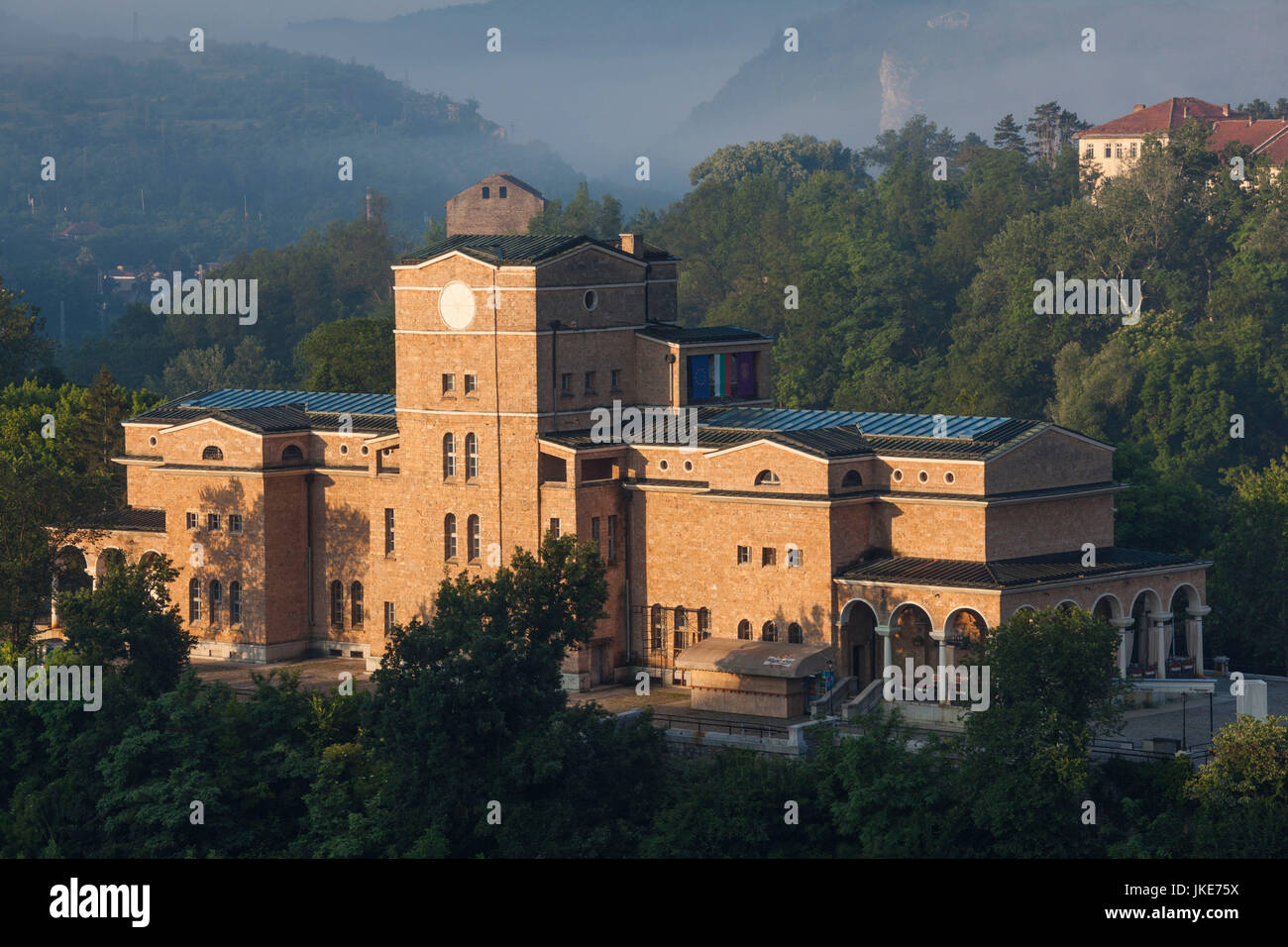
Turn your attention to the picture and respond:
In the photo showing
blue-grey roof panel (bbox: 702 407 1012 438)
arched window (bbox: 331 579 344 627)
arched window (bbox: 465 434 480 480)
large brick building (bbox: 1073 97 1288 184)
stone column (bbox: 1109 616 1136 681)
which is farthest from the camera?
large brick building (bbox: 1073 97 1288 184)

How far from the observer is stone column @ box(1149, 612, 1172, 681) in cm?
6919

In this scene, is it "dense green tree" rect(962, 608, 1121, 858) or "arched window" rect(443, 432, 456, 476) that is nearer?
"dense green tree" rect(962, 608, 1121, 858)

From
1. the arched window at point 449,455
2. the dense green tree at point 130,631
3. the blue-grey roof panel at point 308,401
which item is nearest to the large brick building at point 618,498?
the arched window at point 449,455

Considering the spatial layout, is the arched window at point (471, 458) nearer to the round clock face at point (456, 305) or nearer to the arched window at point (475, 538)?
the arched window at point (475, 538)

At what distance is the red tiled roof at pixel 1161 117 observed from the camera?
593 ft

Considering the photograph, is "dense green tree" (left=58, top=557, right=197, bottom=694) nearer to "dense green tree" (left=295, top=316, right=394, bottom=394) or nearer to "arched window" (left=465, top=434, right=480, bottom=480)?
"arched window" (left=465, top=434, right=480, bottom=480)

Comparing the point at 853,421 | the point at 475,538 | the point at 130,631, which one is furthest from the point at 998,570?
the point at 130,631

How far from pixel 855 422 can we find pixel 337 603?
19.0 meters

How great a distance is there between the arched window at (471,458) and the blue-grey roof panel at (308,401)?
6.50 m

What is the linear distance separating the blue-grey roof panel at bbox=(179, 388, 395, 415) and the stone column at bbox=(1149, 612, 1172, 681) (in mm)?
26624

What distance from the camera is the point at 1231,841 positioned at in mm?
56062

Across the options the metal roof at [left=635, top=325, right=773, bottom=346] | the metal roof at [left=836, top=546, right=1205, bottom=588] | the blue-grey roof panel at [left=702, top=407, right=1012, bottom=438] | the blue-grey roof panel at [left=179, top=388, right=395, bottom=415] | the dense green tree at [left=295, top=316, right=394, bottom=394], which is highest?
the dense green tree at [left=295, top=316, right=394, bottom=394]

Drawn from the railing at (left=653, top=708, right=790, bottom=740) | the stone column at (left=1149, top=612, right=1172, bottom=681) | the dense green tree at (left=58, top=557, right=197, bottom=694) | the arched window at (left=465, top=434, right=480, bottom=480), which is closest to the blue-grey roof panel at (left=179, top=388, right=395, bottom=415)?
the arched window at (left=465, top=434, right=480, bottom=480)

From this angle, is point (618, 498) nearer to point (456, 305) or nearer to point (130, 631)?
point (456, 305)
